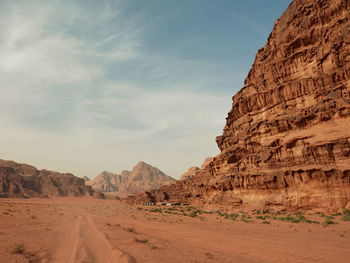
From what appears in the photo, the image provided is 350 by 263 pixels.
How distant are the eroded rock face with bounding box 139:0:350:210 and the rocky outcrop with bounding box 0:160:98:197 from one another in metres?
88.1

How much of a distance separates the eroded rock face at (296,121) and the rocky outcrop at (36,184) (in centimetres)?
8811

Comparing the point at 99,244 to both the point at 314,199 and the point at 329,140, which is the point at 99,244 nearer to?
the point at 314,199

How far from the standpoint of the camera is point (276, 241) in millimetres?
11891

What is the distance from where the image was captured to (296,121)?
27.3 m

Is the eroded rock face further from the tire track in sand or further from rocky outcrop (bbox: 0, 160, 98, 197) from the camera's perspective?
rocky outcrop (bbox: 0, 160, 98, 197)

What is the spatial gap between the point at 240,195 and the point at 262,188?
402cm

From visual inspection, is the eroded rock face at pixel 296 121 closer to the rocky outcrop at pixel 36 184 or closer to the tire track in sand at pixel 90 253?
the tire track in sand at pixel 90 253

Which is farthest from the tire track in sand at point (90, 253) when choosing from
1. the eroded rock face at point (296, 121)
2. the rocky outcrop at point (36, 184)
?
the rocky outcrop at point (36, 184)

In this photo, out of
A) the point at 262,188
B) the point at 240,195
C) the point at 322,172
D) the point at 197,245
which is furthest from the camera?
the point at 240,195

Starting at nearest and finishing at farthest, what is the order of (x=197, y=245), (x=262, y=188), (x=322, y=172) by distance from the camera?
(x=197, y=245)
(x=322, y=172)
(x=262, y=188)

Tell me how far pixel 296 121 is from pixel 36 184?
112706 millimetres

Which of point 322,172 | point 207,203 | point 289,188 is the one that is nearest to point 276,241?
point 322,172

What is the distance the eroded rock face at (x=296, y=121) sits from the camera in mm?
22875

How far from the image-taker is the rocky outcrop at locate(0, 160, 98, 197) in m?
94.3
